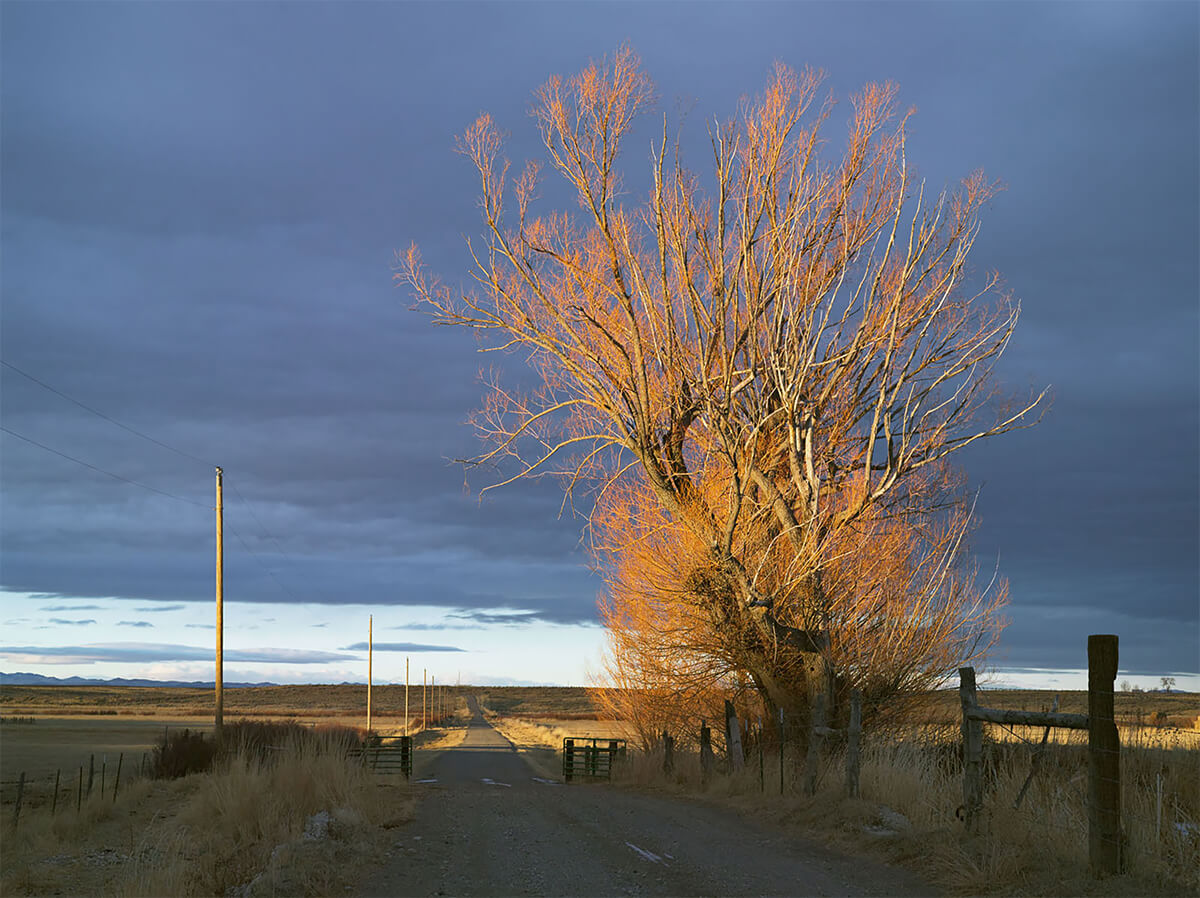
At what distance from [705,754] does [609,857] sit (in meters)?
10.4

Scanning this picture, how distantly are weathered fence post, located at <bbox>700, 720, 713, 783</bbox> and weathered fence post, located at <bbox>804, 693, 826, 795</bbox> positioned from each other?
4.34m

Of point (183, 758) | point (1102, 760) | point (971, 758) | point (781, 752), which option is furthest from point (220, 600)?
point (1102, 760)

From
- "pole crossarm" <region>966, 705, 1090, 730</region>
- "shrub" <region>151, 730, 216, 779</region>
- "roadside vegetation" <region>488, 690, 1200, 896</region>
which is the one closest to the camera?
"roadside vegetation" <region>488, 690, 1200, 896</region>

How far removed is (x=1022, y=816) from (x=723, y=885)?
2979 millimetres

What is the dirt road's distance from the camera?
8.97 m

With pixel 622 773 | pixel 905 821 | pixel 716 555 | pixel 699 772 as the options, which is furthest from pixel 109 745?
pixel 905 821

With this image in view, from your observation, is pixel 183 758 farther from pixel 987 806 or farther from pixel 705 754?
pixel 987 806

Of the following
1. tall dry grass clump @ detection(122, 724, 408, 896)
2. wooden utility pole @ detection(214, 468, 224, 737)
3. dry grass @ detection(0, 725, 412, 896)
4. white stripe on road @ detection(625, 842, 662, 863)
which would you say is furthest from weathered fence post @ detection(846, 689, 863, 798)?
wooden utility pole @ detection(214, 468, 224, 737)

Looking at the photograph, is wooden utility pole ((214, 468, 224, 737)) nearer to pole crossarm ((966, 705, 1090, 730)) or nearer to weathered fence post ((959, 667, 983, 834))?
weathered fence post ((959, 667, 983, 834))

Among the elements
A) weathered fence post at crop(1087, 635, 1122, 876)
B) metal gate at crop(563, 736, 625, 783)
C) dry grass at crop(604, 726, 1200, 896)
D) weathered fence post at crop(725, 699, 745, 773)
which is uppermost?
weathered fence post at crop(1087, 635, 1122, 876)

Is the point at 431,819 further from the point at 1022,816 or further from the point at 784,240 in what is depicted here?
the point at 784,240

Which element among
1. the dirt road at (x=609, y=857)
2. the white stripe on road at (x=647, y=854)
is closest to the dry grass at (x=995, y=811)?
the dirt road at (x=609, y=857)

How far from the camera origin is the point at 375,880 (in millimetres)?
9547

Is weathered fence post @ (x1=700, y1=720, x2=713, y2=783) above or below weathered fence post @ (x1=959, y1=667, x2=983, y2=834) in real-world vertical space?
below
